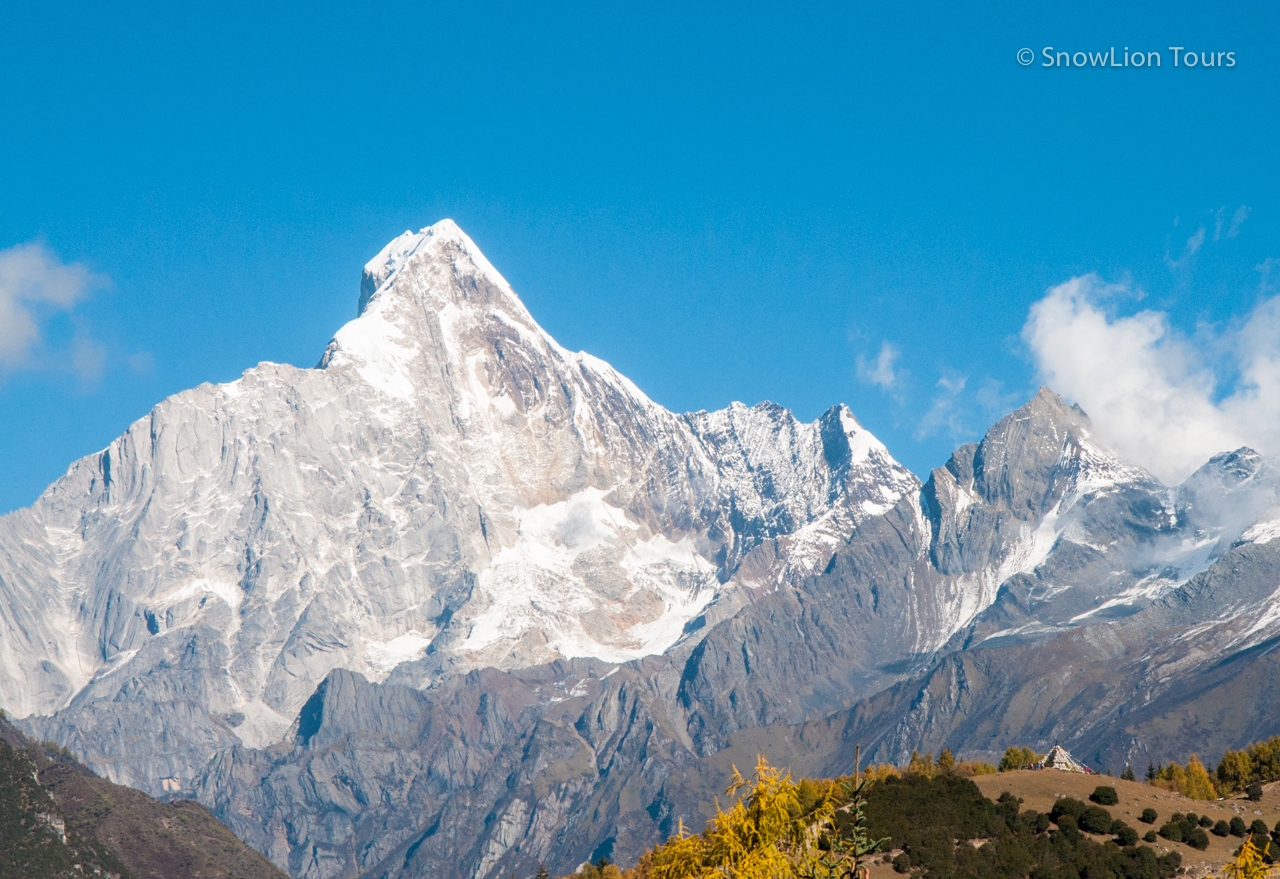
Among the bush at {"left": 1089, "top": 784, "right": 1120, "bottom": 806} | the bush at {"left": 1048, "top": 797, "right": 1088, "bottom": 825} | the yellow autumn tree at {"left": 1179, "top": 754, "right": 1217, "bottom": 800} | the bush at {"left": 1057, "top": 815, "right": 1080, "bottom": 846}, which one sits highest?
the yellow autumn tree at {"left": 1179, "top": 754, "right": 1217, "bottom": 800}

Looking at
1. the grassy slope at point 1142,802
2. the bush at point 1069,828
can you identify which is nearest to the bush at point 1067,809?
the bush at point 1069,828

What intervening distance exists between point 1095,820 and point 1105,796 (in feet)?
21.0

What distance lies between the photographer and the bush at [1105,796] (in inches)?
4717

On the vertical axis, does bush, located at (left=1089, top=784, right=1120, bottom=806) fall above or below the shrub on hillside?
below

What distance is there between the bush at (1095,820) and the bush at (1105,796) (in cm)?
369

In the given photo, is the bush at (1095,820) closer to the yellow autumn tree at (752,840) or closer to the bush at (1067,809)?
the bush at (1067,809)

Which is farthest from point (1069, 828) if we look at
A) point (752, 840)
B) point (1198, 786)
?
point (752, 840)

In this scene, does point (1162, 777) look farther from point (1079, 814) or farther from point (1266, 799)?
point (1079, 814)

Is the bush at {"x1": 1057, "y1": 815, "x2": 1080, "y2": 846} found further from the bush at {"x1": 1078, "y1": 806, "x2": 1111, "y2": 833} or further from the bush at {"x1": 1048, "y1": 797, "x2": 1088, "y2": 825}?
the bush at {"x1": 1078, "y1": 806, "x2": 1111, "y2": 833}

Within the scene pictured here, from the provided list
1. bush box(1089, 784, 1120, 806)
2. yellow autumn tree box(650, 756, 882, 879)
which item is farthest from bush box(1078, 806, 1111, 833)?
yellow autumn tree box(650, 756, 882, 879)

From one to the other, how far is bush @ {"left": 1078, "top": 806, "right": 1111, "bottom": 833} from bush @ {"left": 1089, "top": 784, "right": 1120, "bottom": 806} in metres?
3.69

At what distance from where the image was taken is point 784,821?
57.5 meters

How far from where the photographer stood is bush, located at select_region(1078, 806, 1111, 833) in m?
114

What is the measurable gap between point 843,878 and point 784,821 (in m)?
9.60
